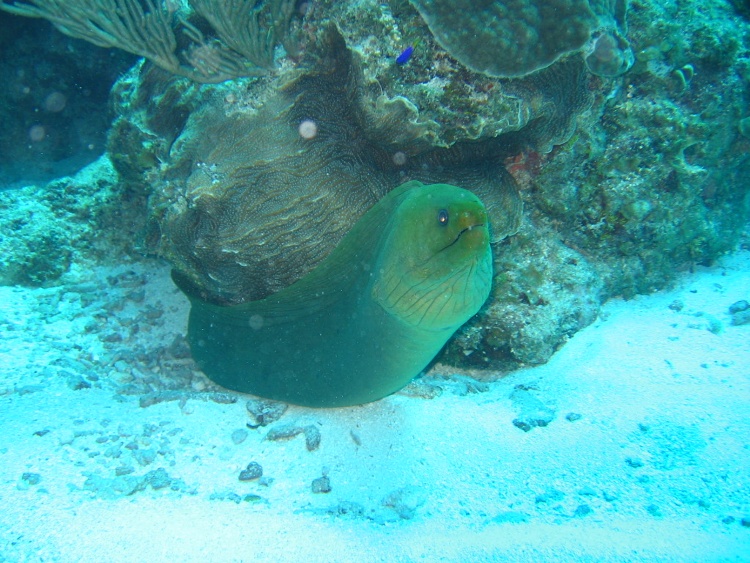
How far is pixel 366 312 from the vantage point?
2479 millimetres

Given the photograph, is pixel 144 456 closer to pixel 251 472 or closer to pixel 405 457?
pixel 251 472

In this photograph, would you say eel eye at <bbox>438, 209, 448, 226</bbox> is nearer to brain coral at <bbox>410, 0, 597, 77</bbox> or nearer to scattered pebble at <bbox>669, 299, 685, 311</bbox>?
brain coral at <bbox>410, 0, 597, 77</bbox>

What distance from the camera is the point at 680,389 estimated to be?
2.47 meters

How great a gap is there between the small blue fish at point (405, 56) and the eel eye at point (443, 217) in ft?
3.23

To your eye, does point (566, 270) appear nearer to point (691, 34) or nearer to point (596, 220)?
point (596, 220)

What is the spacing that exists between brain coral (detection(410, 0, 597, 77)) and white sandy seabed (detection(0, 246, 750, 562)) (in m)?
2.02

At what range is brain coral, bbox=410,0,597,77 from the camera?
2.23 m

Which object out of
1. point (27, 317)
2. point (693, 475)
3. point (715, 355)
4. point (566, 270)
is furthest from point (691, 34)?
point (27, 317)

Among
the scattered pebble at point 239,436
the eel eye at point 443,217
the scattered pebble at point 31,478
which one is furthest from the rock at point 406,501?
the scattered pebble at point 31,478

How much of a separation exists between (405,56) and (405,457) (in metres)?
2.25

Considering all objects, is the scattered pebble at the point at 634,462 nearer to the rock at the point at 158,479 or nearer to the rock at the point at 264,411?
the rock at the point at 264,411

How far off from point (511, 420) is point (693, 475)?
868mm

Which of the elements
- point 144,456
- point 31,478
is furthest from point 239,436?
point 31,478

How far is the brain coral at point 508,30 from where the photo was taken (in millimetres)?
2227
